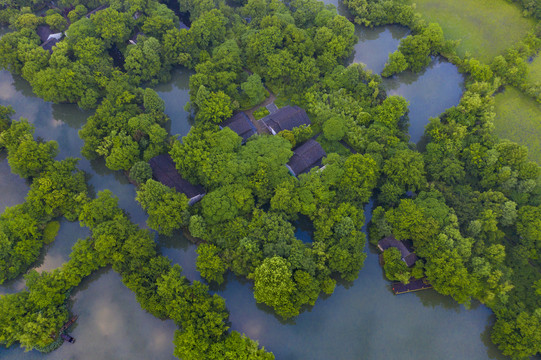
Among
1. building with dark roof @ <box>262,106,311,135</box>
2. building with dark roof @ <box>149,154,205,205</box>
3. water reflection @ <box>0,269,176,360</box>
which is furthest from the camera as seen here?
building with dark roof @ <box>262,106,311,135</box>

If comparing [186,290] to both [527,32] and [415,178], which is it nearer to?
[415,178]

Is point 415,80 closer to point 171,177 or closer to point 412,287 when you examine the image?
point 412,287

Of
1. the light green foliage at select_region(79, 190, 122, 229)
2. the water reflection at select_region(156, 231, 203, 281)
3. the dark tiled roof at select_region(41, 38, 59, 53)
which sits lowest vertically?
the water reflection at select_region(156, 231, 203, 281)

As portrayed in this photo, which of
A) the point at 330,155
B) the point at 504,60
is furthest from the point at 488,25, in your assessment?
the point at 330,155

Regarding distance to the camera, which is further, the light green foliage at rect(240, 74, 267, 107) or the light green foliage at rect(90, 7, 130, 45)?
the light green foliage at rect(90, 7, 130, 45)

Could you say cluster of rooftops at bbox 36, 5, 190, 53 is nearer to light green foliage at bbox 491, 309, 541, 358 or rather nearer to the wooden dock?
the wooden dock

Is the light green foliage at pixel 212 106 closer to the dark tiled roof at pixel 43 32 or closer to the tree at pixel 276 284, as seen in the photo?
the tree at pixel 276 284

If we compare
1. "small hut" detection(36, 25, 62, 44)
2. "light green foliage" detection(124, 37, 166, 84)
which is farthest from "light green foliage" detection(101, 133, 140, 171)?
"small hut" detection(36, 25, 62, 44)

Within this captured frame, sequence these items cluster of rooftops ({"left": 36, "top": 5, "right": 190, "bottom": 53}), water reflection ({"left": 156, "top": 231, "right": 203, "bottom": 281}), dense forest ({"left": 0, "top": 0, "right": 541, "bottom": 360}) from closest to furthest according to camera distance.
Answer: dense forest ({"left": 0, "top": 0, "right": 541, "bottom": 360}) < water reflection ({"left": 156, "top": 231, "right": 203, "bottom": 281}) < cluster of rooftops ({"left": 36, "top": 5, "right": 190, "bottom": 53})
